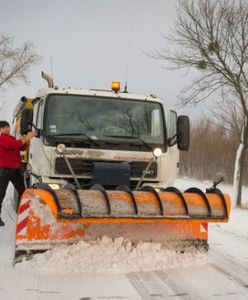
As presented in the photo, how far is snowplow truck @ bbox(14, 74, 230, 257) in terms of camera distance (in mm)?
4488

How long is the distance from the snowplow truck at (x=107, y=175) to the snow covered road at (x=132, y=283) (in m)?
0.39

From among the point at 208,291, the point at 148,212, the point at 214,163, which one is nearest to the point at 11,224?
the point at 148,212

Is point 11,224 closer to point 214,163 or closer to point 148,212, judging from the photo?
point 148,212

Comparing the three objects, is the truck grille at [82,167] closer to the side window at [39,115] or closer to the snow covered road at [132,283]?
the side window at [39,115]

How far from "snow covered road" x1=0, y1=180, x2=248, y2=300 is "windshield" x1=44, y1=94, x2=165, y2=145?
181 centimetres

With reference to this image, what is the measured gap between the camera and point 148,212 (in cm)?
450

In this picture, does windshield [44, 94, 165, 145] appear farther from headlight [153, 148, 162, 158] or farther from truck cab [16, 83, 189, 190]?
headlight [153, 148, 162, 158]

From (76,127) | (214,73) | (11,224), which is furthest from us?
(214,73)

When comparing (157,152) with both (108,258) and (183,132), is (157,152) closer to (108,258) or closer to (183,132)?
(183,132)

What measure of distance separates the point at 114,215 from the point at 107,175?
127 centimetres

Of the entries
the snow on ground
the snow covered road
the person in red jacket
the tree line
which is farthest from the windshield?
the tree line

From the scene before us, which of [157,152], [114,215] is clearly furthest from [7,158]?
[114,215]

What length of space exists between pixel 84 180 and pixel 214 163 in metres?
24.3

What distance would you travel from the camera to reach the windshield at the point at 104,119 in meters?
5.75
